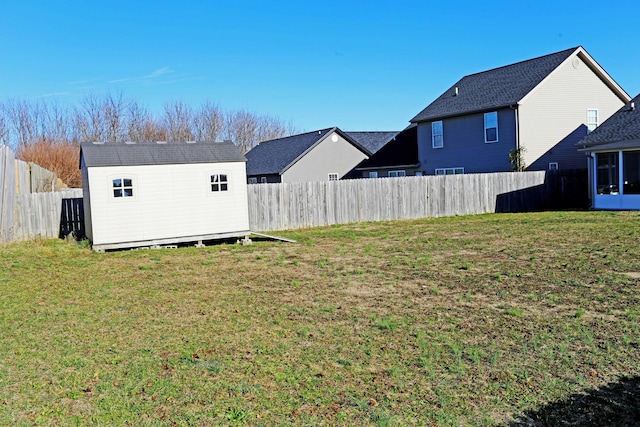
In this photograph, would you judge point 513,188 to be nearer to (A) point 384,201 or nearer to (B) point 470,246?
(A) point 384,201

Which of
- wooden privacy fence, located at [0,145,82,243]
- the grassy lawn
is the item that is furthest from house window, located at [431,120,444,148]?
wooden privacy fence, located at [0,145,82,243]

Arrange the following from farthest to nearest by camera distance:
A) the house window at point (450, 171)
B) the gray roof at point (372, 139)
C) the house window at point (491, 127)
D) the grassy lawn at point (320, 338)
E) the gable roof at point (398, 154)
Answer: the gray roof at point (372, 139) < the gable roof at point (398, 154) < the house window at point (450, 171) < the house window at point (491, 127) < the grassy lawn at point (320, 338)

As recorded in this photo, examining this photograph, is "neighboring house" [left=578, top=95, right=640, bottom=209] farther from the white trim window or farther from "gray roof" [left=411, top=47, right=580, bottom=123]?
the white trim window

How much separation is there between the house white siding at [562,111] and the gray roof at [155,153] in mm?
16061

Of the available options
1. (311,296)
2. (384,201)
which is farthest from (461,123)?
(311,296)

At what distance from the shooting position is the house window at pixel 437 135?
31.7m

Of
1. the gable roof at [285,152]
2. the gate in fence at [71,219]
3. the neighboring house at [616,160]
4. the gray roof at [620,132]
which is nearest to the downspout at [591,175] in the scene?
the neighboring house at [616,160]

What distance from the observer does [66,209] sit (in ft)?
62.2

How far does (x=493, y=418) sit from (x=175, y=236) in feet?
44.6

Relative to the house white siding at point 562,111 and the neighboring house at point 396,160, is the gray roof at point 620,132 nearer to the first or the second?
the house white siding at point 562,111

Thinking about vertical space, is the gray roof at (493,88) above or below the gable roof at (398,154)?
above

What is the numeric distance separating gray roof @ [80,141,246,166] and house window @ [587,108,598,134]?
19.9 metres

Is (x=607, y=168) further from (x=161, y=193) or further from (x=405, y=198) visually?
(x=161, y=193)

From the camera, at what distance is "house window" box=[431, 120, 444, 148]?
31737 millimetres
